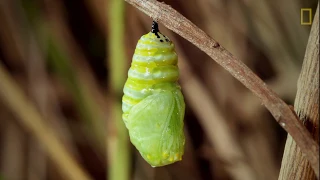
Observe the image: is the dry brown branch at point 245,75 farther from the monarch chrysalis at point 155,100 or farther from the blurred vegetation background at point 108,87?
the blurred vegetation background at point 108,87

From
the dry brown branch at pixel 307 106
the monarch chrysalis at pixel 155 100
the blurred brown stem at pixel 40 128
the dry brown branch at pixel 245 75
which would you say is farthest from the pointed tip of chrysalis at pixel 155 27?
the blurred brown stem at pixel 40 128

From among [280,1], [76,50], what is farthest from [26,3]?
[280,1]

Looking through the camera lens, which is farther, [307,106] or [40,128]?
[40,128]

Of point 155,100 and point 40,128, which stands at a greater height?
point 155,100

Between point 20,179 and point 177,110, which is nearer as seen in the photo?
point 177,110

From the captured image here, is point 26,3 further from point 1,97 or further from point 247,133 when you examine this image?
point 247,133

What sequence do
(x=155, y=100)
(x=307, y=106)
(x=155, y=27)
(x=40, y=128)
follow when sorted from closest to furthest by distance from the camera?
1. (x=307, y=106)
2. (x=155, y=27)
3. (x=155, y=100)
4. (x=40, y=128)

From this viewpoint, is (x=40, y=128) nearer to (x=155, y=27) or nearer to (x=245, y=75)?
(x=155, y=27)

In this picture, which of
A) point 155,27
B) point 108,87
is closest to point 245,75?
point 155,27
